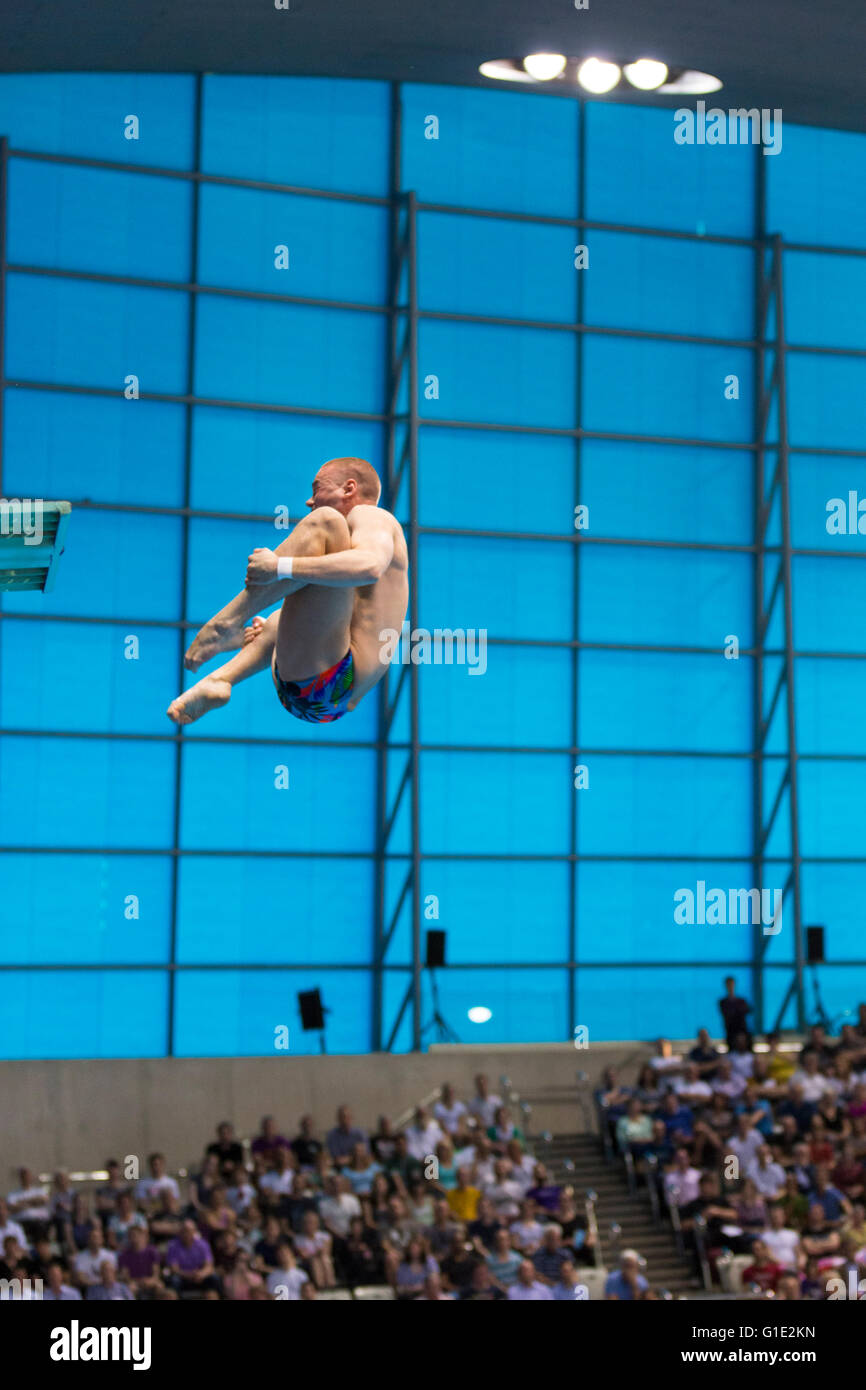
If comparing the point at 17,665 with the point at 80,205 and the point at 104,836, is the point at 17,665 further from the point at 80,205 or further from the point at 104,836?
the point at 80,205

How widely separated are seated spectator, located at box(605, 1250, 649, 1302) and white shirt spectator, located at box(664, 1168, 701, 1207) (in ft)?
7.07

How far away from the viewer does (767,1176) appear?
47.9 feet

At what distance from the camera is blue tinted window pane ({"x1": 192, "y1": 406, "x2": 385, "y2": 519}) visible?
18.8 metres

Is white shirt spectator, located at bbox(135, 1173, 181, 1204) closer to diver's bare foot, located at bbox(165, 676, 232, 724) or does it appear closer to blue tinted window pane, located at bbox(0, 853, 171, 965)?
blue tinted window pane, located at bbox(0, 853, 171, 965)

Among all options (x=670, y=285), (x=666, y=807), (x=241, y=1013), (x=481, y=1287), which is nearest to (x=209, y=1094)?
(x=241, y=1013)

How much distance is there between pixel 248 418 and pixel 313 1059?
6.73 m

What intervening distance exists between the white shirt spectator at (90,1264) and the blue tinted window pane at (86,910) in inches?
193

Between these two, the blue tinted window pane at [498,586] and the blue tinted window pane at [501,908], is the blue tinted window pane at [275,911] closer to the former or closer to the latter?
the blue tinted window pane at [501,908]

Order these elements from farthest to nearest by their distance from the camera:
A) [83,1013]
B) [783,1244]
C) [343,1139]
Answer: [83,1013]
[343,1139]
[783,1244]

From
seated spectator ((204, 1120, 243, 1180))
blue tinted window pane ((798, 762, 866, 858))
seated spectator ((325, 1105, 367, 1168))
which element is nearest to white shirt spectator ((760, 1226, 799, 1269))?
seated spectator ((325, 1105, 367, 1168))

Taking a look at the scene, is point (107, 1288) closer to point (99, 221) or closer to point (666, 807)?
point (666, 807)

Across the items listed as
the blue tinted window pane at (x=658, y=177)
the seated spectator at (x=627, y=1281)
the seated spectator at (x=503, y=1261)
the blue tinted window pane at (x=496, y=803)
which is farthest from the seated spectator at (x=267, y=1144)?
the blue tinted window pane at (x=658, y=177)

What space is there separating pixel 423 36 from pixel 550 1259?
12428 millimetres

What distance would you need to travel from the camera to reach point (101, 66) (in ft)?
60.2
